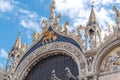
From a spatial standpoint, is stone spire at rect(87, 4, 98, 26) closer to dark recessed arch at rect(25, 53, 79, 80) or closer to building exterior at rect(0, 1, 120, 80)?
building exterior at rect(0, 1, 120, 80)

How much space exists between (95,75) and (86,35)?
109 inches

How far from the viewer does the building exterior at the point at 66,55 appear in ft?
48.1

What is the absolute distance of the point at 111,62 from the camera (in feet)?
47.5

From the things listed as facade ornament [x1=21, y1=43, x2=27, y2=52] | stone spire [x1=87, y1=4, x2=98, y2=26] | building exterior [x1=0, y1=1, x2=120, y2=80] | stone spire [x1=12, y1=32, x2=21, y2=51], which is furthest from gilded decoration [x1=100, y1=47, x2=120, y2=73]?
stone spire [x1=12, y1=32, x2=21, y2=51]

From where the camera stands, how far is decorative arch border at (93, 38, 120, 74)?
48.1ft

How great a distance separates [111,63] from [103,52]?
2.35 ft

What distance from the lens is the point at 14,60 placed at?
60.0 ft

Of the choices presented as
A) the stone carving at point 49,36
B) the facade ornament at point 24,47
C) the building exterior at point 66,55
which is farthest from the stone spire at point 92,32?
the facade ornament at point 24,47

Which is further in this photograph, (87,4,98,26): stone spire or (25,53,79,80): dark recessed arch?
(87,4,98,26): stone spire

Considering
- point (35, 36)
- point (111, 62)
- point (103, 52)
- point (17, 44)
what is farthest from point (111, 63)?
point (17, 44)

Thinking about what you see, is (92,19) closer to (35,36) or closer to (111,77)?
(35,36)

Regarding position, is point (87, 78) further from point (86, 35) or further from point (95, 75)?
point (86, 35)

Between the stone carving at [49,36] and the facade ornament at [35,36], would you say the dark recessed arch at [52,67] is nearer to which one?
the stone carving at [49,36]

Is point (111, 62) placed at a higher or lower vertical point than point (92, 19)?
lower
